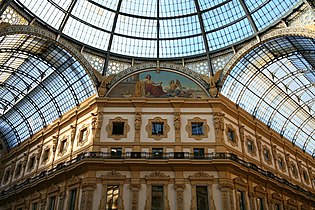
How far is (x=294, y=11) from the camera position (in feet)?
101

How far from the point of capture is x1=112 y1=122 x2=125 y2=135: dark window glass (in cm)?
Answer: 3286

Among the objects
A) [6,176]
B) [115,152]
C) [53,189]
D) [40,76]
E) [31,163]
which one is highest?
[40,76]

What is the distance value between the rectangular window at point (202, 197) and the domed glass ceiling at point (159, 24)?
53.6 feet

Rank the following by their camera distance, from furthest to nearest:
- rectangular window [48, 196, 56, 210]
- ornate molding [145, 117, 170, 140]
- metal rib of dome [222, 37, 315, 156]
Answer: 1. metal rib of dome [222, 37, 315, 156]
2. rectangular window [48, 196, 56, 210]
3. ornate molding [145, 117, 170, 140]

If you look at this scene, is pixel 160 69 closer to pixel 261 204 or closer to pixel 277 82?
pixel 277 82

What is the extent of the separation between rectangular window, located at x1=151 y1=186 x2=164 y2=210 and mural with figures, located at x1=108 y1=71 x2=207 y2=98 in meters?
10.3

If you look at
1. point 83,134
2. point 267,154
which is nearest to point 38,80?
point 83,134

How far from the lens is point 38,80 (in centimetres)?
4169

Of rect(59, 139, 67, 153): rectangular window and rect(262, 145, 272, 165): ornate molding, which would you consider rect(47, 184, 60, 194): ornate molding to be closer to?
rect(59, 139, 67, 153): rectangular window

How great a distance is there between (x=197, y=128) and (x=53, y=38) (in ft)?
59.7

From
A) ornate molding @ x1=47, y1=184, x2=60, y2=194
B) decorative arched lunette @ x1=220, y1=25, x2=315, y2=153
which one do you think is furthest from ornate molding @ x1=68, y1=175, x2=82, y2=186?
decorative arched lunette @ x1=220, y1=25, x2=315, y2=153

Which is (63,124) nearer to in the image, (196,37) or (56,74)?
(56,74)

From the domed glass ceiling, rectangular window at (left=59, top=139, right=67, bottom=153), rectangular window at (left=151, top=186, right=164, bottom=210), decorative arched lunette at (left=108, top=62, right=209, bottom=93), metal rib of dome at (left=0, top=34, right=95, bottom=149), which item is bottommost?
rectangular window at (left=151, top=186, right=164, bottom=210)

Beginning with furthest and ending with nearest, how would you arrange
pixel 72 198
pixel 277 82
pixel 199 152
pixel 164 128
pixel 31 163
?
pixel 277 82 < pixel 31 163 < pixel 164 128 < pixel 199 152 < pixel 72 198
